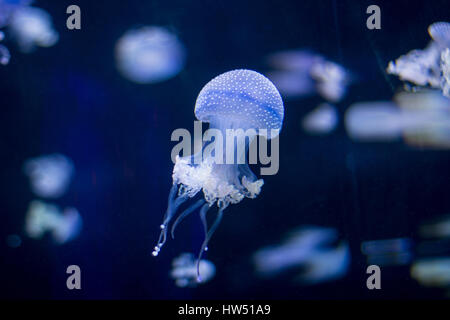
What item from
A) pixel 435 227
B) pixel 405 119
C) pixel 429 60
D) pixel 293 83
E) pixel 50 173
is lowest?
pixel 435 227

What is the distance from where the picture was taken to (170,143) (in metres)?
2.44

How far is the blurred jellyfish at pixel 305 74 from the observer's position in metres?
2.45

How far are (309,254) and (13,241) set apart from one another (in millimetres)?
2173

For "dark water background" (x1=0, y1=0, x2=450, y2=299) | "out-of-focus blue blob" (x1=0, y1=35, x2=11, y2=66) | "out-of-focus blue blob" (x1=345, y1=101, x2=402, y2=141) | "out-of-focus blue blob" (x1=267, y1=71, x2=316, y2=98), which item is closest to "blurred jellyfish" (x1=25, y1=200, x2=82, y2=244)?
"dark water background" (x1=0, y1=0, x2=450, y2=299)

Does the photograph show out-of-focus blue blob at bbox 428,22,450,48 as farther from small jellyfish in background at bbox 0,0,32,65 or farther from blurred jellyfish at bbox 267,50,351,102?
small jellyfish in background at bbox 0,0,32,65

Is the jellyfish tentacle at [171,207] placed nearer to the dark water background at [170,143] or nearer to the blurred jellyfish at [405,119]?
the dark water background at [170,143]

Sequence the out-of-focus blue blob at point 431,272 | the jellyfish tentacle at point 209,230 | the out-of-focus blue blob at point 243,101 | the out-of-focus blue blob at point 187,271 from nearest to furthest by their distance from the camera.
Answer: the out-of-focus blue blob at point 243,101
the jellyfish tentacle at point 209,230
the out-of-focus blue blob at point 187,271
the out-of-focus blue blob at point 431,272

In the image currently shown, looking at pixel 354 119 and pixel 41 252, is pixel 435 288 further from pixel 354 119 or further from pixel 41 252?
pixel 41 252

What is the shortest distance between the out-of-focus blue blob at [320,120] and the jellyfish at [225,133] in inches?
12.4

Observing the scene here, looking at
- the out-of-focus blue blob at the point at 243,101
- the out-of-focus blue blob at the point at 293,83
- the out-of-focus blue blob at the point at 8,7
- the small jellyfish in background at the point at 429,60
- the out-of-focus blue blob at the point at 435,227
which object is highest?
the out-of-focus blue blob at the point at 8,7

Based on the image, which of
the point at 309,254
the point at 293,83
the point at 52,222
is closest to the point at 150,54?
the point at 293,83

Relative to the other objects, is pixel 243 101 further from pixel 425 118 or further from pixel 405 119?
pixel 425 118
